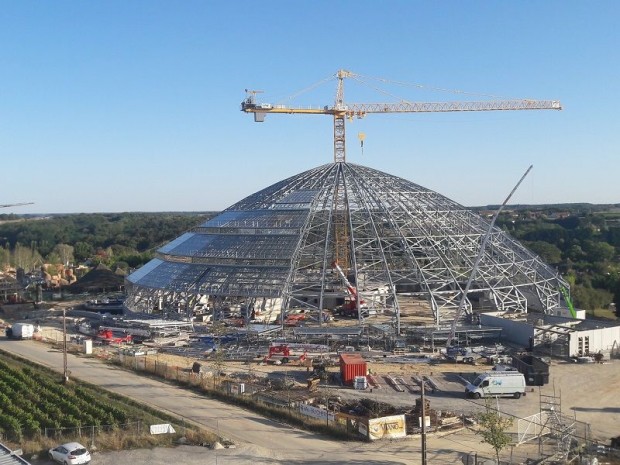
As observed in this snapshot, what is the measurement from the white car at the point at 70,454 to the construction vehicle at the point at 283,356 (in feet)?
60.3

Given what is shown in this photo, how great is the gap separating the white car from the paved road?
24.9 inches

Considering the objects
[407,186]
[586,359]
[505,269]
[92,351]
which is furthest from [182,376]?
[407,186]

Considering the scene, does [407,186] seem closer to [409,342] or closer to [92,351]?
[409,342]

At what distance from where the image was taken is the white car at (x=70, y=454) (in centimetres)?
2420

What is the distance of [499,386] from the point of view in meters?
33.8

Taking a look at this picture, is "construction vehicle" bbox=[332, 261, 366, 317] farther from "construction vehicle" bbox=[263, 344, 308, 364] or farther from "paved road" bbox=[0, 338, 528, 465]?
"paved road" bbox=[0, 338, 528, 465]

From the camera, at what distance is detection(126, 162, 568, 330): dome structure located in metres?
51.0

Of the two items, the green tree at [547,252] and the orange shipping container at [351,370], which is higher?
the green tree at [547,252]

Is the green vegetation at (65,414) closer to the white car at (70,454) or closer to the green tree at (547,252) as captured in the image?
the white car at (70,454)

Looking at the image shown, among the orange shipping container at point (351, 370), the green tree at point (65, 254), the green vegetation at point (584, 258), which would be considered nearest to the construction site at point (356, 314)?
the orange shipping container at point (351, 370)

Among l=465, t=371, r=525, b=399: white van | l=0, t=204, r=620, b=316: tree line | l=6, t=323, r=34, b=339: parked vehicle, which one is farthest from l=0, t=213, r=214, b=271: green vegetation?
l=465, t=371, r=525, b=399: white van

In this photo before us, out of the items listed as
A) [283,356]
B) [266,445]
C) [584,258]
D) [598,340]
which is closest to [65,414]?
[266,445]

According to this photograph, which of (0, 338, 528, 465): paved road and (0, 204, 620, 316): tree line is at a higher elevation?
(0, 204, 620, 316): tree line

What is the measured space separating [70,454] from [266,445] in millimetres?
7199
